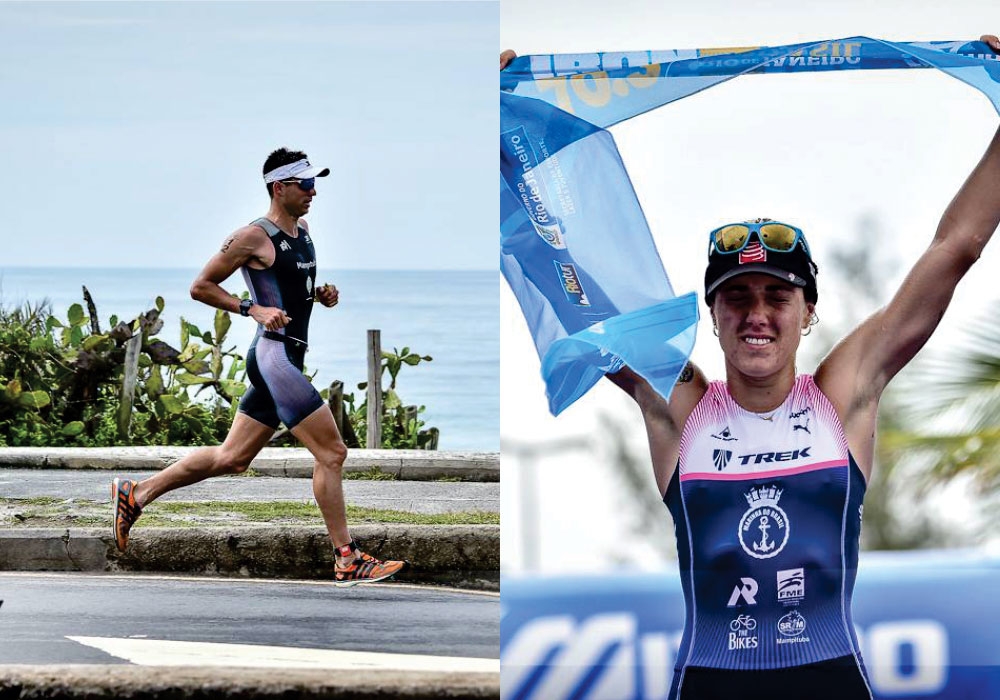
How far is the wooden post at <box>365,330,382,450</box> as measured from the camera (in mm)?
9242

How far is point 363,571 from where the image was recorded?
20.5ft

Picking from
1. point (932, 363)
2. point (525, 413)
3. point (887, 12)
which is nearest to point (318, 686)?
point (525, 413)

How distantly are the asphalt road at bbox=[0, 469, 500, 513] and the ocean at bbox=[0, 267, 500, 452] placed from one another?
211 centimetres

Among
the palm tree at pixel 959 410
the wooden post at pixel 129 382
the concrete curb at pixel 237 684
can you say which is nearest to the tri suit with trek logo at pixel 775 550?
the palm tree at pixel 959 410

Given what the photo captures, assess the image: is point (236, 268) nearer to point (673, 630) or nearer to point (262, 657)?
point (262, 657)

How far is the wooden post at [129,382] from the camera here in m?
9.53

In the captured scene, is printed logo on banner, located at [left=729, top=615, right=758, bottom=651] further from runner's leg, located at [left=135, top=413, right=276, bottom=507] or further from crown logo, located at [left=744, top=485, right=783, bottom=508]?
runner's leg, located at [left=135, top=413, right=276, bottom=507]

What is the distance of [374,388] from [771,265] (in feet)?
19.3

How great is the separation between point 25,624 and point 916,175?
13.1 ft

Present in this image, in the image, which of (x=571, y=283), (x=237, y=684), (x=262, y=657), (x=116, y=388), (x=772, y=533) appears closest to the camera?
(x=772, y=533)

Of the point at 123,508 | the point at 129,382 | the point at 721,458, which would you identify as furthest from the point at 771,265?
the point at 129,382

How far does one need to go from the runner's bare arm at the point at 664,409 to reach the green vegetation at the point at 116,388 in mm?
6157

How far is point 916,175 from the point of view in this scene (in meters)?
3.67

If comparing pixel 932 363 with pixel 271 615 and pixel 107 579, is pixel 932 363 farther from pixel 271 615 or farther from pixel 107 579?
pixel 107 579
